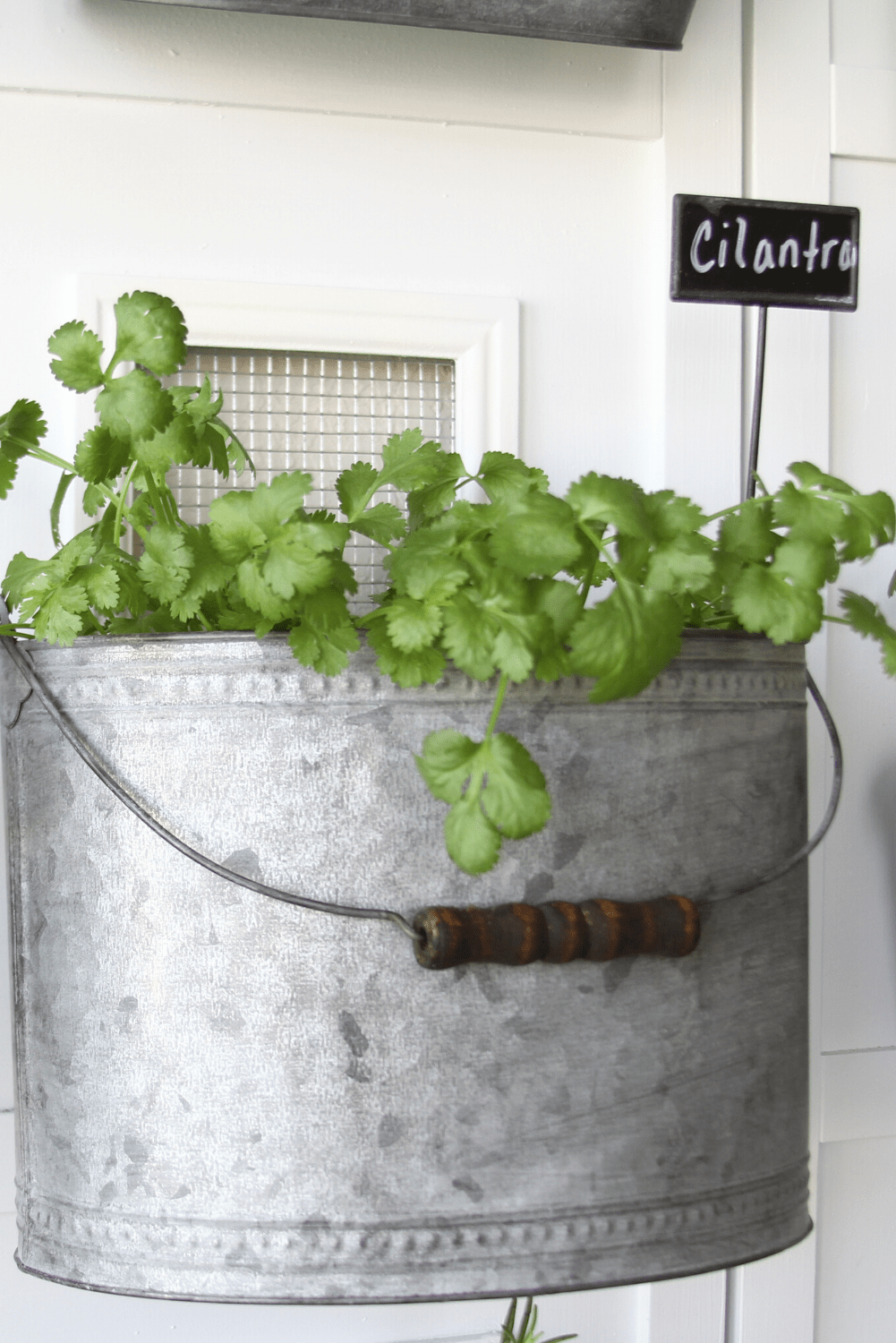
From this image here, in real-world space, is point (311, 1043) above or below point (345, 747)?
below

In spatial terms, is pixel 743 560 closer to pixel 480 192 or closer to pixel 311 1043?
pixel 311 1043

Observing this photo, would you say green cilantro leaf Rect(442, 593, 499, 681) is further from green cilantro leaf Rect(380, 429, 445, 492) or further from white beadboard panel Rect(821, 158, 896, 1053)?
white beadboard panel Rect(821, 158, 896, 1053)

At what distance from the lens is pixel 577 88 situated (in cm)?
89

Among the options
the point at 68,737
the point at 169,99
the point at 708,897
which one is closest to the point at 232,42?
the point at 169,99

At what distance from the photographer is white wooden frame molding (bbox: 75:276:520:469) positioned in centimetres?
82

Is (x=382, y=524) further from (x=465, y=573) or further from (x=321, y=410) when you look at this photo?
(x=321, y=410)

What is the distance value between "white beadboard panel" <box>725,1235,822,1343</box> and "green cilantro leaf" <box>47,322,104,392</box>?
2.52 ft

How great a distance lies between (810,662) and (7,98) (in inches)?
27.1

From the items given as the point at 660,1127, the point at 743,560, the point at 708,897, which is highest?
the point at 743,560

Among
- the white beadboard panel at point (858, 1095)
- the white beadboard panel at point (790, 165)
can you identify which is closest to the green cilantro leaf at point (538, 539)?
the white beadboard panel at point (790, 165)

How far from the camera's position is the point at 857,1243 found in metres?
0.94

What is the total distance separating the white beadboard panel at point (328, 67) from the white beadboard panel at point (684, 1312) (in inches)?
32.9

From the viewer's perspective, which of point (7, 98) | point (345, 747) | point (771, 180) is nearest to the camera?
point (345, 747)

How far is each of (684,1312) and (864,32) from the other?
98 cm
